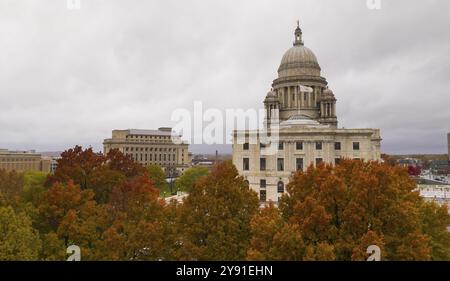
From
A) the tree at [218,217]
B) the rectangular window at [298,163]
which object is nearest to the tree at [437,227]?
the tree at [218,217]

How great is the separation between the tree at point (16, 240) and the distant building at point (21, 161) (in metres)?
111

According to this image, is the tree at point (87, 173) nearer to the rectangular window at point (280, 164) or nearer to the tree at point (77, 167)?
the tree at point (77, 167)

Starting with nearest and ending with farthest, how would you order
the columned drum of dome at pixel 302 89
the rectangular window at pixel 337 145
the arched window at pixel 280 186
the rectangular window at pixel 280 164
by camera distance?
1. the rectangular window at pixel 337 145
2. the arched window at pixel 280 186
3. the rectangular window at pixel 280 164
4. the columned drum of dome at pixel 302 89

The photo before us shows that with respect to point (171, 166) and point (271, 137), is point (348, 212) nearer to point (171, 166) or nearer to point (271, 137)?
point (271, 137)

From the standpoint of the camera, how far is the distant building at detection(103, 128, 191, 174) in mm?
127750

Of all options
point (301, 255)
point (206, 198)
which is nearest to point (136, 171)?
point (206, 198)

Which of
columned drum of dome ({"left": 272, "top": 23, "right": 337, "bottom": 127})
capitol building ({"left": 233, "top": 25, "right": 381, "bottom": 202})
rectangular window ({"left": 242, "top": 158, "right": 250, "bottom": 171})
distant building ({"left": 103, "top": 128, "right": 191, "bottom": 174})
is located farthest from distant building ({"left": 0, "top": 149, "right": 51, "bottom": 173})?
columned drum of dome ({"left": 272, "top": 23, "right": 337, "bottom": 127})

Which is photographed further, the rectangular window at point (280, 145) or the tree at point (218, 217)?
the rectangular window at point (280, 145)

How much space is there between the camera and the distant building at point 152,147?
127750 mm

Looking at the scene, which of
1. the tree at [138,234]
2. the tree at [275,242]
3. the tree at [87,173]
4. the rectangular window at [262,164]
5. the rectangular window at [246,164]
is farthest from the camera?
the rectangular window at [246,164]

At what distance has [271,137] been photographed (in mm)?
59875

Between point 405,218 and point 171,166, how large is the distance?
11898cm

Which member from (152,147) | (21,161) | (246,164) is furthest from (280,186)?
(21,161)

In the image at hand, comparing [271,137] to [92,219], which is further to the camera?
[271,137]
